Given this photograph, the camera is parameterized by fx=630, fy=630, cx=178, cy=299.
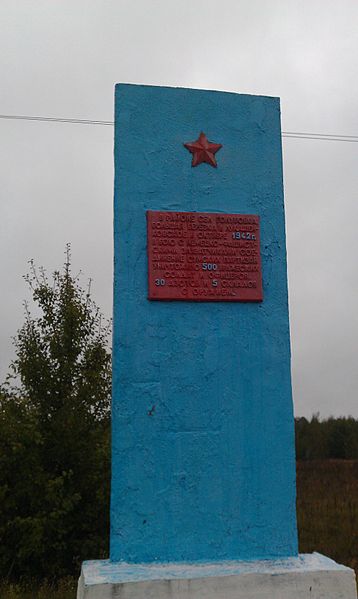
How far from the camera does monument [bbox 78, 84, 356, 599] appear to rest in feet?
13.0

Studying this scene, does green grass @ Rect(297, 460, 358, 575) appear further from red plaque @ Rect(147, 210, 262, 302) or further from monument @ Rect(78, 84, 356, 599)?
red plaque @ Rect(147, 210, 262, 302)

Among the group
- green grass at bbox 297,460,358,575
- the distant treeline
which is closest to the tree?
green grass at bbox 297,460,358,575

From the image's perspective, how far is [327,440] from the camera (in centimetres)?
2798

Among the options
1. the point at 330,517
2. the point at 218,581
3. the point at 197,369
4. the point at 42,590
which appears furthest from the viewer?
the point at 330,517

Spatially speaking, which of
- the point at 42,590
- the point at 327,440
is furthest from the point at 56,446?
the point at 327,440

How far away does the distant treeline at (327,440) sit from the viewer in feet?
88.8

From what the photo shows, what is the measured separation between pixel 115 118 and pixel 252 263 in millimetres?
1403

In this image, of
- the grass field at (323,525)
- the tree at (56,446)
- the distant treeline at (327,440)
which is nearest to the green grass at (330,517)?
the grass field at (323,525)

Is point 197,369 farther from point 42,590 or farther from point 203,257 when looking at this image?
point 42,590

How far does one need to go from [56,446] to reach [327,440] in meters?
21.8

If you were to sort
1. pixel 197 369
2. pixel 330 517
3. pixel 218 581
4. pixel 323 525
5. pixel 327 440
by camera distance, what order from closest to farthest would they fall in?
pixel 218 581 < pixel 197 369 < pixel 323 525 < pixel 330 517 < pixel 327 440

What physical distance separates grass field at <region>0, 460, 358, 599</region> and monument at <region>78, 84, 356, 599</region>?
3.10 meters

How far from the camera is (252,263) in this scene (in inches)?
175

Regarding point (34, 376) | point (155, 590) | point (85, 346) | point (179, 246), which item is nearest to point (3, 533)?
point (34, 376)
